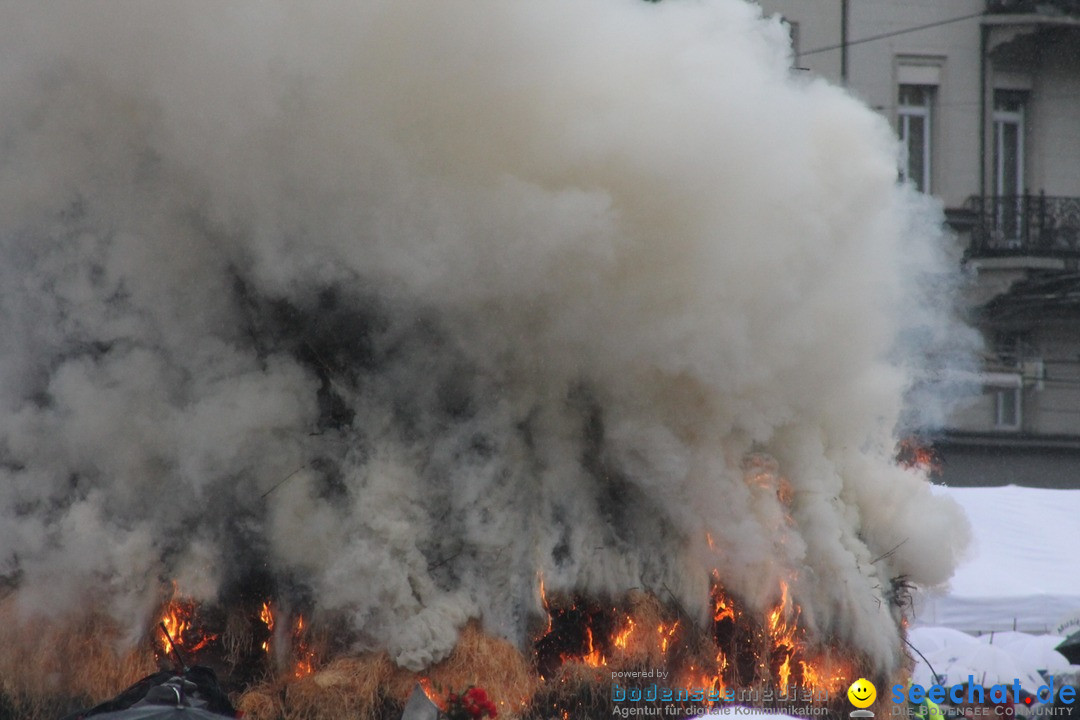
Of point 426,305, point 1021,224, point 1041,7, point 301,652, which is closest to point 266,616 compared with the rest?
point 301,652

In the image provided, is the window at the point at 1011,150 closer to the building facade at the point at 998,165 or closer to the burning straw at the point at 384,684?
the building facade at the point at 998,165

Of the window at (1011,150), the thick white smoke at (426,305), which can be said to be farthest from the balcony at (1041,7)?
the thick white smoke at (426,305)

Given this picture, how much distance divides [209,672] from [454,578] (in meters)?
1.88

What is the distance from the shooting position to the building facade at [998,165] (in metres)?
20.3

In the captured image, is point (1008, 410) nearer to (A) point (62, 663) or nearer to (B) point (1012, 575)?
(B) point (1012, 575)

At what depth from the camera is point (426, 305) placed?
10.1 m

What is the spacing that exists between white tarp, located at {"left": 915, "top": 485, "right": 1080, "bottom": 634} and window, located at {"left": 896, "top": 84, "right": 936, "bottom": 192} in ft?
21.8

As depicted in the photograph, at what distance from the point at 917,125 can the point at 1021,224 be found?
6.83 ft

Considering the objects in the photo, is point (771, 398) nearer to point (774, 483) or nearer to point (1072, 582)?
point (774, 483)

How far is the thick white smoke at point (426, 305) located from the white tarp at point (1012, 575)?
3058mm

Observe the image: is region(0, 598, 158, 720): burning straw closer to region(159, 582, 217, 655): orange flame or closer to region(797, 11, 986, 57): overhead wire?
region(159, 582, 217, 655): orange flame

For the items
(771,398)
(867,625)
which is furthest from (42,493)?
(867,625)

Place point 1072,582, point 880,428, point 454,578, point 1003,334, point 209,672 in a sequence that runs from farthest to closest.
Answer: point 1003,334 → point 1072,582 → point 880,428 → point 454,578 → point 209,672

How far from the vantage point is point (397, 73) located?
9812 millimetres
